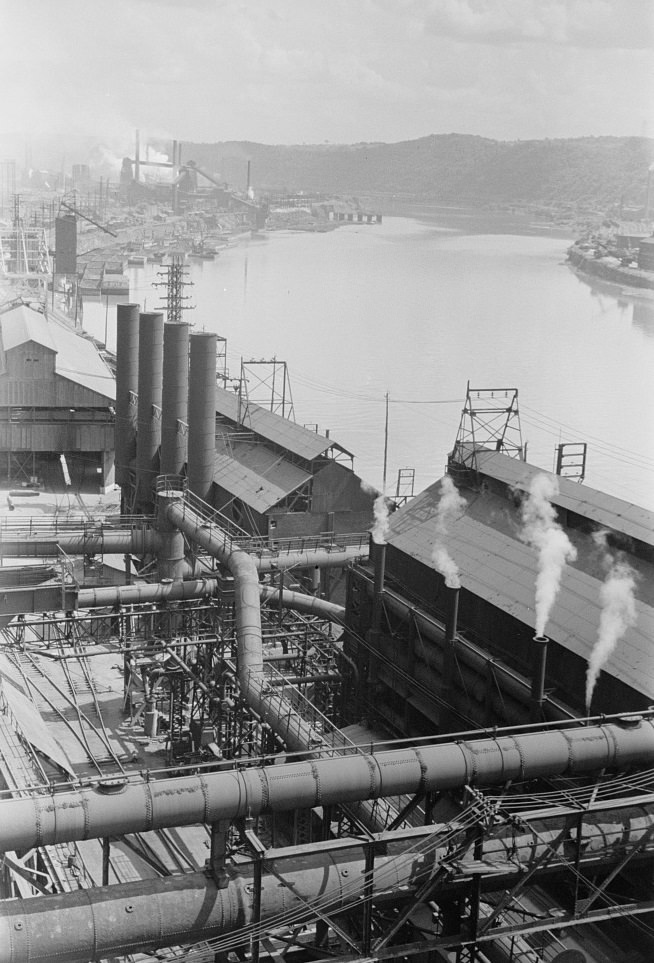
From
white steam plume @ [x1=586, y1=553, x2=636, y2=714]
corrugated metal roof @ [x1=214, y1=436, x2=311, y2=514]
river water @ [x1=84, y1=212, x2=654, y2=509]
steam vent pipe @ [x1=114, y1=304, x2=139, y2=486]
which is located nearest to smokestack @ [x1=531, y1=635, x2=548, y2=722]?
white steam plume @ [x1=586, y1=553, x2=636, y2=714]

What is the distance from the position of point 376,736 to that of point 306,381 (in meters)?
47.5

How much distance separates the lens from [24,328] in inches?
1886

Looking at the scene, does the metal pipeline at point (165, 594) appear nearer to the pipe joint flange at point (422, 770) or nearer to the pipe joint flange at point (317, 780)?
the pipe joint flange at point (422, 770)

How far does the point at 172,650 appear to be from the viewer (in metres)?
26.2

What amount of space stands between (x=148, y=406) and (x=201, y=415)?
14.2ft

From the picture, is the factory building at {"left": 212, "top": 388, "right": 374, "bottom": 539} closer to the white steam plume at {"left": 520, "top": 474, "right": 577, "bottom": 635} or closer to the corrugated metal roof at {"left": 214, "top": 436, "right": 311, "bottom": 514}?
the corrugated metal roof at {"left": 214, "top": 436, "right": 311, "bottom": 514}

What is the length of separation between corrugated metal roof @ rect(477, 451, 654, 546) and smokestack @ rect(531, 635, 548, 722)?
3.63 m

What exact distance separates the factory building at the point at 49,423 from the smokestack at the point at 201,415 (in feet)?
37.1

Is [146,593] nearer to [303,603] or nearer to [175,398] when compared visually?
[303,603]

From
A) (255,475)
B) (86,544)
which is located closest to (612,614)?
(86,544)

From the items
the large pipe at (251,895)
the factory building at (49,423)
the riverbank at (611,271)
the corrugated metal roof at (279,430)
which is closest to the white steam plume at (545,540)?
the large pipe at (251,895)

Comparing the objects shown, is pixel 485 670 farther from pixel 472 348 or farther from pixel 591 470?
pixel 472 348

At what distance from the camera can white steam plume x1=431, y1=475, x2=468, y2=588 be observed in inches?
922

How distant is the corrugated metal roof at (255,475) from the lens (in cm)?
3262
